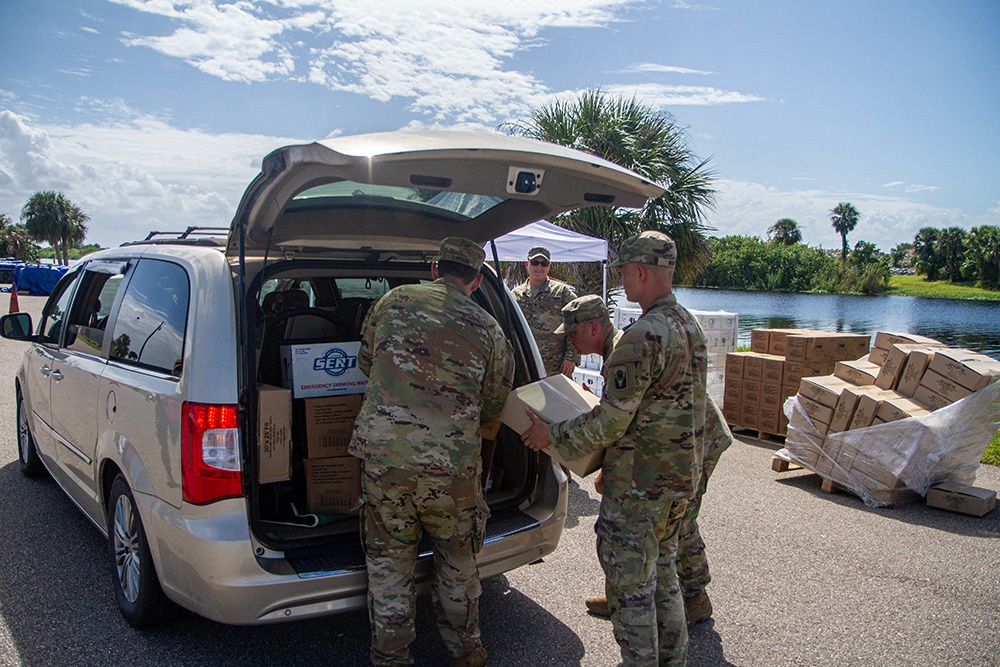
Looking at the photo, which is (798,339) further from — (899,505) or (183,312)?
(183,312)

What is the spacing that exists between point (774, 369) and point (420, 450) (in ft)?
19.2

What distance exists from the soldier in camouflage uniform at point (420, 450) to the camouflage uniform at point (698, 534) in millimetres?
1151

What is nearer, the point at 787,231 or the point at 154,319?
the point at 154,319

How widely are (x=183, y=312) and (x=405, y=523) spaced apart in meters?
1.30

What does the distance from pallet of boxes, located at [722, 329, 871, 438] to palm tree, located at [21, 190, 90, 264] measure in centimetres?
8475

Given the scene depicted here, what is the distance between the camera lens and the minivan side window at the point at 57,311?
4358 mm

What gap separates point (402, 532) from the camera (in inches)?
107

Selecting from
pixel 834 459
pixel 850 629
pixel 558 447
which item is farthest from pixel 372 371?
pixel 834 459

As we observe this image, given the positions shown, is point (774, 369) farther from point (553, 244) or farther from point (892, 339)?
point (553, 244)

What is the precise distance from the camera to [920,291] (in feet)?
234

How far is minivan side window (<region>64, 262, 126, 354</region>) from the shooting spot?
3.73 meters

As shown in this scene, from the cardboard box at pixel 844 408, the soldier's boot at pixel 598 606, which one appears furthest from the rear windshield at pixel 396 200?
the cardboard box at pixel 844 408

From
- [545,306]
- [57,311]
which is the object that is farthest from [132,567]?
[545,306]

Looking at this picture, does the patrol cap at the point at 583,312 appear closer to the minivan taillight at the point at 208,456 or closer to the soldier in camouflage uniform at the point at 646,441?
the soldier in camouflage uniform at the point at 646,441
